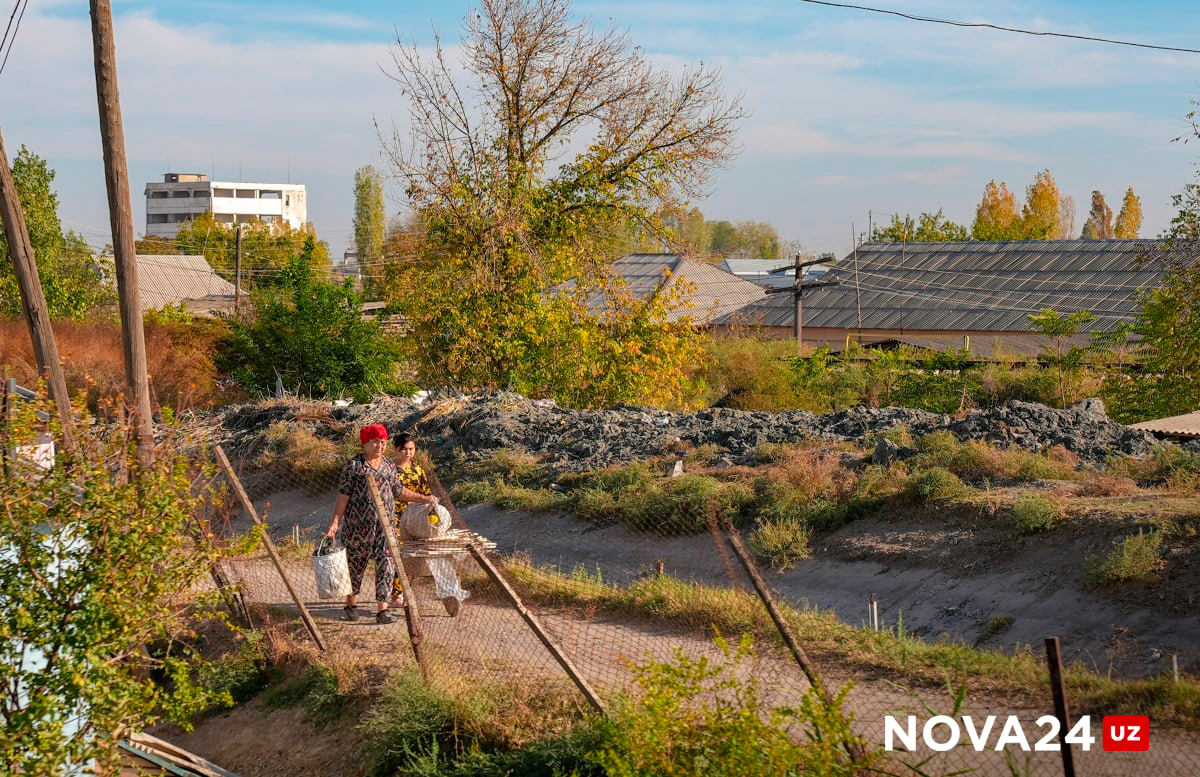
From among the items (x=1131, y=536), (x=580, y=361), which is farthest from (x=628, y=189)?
(x=1131, y=536)

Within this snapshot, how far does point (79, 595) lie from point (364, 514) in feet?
11.3

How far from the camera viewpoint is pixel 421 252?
21.7m

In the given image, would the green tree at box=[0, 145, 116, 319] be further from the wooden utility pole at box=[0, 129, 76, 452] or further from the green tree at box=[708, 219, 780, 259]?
the green tree at box=[708, 219, 780, 259]

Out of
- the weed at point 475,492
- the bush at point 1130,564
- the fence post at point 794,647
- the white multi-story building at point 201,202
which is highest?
→ the white multi-story building at point 201,202

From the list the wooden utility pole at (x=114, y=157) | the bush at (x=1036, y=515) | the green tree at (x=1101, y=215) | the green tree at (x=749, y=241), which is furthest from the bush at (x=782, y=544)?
the green tree at (x=749, y=241)

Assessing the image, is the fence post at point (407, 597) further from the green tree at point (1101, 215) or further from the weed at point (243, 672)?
the green tree at point (1101, 215)

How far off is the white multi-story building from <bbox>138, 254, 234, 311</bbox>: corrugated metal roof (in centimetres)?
5905

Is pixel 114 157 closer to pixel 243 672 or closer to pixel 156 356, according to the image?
pixel 243 672

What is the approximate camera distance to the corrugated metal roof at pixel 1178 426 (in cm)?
1538

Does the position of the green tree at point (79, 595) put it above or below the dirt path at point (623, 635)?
above

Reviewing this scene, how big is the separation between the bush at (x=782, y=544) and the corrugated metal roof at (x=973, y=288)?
27.7 meters

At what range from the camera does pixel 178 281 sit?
6156 cm

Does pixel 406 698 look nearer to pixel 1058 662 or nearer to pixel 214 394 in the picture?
pixel 1058 662

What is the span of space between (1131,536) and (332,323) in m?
18.3
